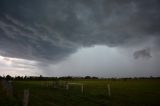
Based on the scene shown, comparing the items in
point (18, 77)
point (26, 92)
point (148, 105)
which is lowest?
point (148, 105)

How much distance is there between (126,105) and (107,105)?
6.30ft

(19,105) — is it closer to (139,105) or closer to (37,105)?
(37,105)

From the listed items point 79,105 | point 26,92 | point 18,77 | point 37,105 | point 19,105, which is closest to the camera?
point 26,92

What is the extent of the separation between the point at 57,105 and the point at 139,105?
26.6 ft

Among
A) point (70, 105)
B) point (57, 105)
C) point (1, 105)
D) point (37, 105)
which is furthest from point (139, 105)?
point (1, 105)

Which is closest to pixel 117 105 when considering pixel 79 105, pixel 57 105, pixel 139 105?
pixel 139 105

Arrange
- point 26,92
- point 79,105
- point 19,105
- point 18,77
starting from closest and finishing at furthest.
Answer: point 26,92, point 19,105, point 79,105, point 18,77

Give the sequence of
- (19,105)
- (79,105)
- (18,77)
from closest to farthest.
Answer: (19,105), (79,105), (18,77)

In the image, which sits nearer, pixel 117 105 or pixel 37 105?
pixel 37 105

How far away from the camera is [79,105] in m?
17.6

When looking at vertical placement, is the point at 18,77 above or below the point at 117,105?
above

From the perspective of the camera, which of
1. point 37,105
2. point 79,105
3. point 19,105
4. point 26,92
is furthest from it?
point 79,105

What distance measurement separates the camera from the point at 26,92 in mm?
10609

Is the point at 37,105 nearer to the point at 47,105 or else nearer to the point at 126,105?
the point at 47,105
